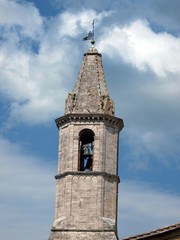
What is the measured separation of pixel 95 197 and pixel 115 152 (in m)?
3.60

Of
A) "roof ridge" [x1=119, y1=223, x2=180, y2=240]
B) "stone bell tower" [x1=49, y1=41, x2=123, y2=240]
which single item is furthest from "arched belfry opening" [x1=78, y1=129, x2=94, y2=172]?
"roof ridge" [x1=119, y1=223, x2=180, y2=240]

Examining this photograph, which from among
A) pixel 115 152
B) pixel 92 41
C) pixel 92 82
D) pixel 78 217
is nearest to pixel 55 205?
pixel 78 217

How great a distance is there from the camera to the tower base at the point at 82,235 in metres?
42.6

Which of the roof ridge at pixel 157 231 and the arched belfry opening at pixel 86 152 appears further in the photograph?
the arched belfry opening at pixel 86 152

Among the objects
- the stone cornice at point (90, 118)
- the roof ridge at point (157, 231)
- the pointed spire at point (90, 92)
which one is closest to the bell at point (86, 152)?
the stone cornice at point (90, 118)

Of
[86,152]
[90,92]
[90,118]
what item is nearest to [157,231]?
[86,152]

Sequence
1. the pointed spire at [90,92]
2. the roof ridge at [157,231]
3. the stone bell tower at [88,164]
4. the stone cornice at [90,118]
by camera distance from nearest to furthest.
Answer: the roof ridge at [157,231] → the stone bell tower at [88,164] → the stone cornice at [90,118] → the pointed spire at [90,92]

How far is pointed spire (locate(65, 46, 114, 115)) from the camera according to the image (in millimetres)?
46438

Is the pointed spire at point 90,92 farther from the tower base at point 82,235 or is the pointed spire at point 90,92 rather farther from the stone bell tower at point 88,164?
the tower base at point 82,235

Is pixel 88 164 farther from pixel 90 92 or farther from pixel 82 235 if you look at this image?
pixel 82 235

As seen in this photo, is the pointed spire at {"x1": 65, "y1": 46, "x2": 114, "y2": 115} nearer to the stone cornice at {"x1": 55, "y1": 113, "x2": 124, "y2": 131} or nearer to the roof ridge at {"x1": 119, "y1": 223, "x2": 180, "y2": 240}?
the stone cornice at {"x1": 55, "y1": 113, "x2": 124, "y2": 131}

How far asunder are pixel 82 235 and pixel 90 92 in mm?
9596

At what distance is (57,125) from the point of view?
47.2 m

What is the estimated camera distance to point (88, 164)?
46.3 meters
